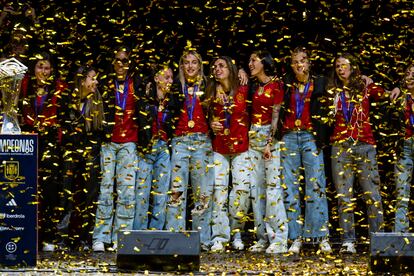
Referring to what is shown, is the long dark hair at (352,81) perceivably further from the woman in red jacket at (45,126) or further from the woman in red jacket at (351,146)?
the woman in red jacket at (45,126)

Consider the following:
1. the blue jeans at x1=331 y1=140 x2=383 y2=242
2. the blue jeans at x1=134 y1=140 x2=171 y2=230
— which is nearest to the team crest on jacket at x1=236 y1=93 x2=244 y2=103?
the blue jeans at x1=134 y1=140 x2=171 y2=230

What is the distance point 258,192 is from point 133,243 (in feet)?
7.15

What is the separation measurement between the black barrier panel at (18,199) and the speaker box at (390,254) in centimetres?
292

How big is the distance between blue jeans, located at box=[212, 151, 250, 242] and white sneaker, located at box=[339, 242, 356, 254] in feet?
3.44

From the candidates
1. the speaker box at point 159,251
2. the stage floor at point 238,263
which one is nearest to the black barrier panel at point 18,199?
the stage floor at point 238,263

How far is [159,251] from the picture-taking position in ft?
28.0

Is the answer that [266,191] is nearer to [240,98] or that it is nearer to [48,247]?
[240,98]

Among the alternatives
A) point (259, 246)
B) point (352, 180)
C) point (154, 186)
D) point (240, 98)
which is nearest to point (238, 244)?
point (259, 246)

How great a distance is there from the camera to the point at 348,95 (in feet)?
33.6

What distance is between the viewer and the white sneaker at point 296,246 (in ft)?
33.1

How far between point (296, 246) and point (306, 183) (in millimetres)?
650

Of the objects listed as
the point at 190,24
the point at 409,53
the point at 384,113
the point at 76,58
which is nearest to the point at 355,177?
the point at 384,113

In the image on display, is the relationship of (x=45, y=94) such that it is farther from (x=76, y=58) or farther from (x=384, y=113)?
(x=384, y=113)

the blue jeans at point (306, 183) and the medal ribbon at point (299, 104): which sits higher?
the medal ribbon at point (299, 104)
